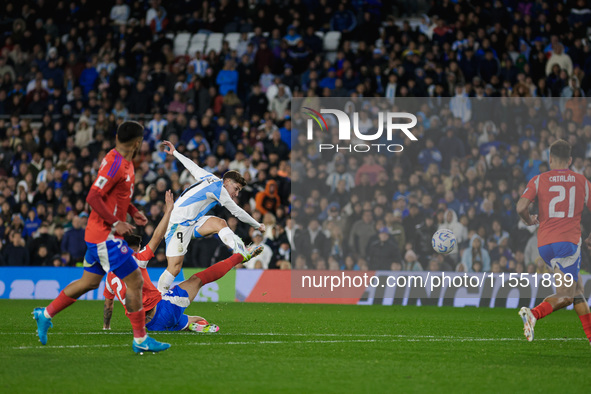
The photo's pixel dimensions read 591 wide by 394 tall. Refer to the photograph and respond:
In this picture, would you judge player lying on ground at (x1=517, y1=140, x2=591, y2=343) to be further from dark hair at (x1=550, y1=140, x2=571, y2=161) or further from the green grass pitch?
the green grass pitch

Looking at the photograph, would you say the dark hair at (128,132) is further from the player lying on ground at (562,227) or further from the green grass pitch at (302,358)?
the player lying on ground at (562,227)

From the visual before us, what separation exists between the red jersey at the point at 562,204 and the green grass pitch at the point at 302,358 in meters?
1.29

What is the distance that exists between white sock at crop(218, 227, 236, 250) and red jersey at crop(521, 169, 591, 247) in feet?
15.1

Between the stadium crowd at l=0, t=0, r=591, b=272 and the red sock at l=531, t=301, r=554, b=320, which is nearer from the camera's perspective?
the red sock at l=531, t=301, r=554, b=320

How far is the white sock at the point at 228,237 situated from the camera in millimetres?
12339

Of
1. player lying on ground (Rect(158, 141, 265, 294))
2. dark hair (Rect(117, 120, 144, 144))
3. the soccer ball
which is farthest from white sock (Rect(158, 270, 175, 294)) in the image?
the soccer ball

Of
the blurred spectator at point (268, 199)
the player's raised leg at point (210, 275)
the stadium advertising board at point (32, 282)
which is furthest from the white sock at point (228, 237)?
the stadium advertising board at point (32, 282)

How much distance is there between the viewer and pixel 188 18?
1046 inches

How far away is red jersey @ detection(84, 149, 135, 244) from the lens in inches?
310

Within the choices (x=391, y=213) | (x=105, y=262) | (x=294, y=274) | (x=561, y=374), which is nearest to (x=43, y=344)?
(x=105, y=262)

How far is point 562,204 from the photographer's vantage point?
9367mm

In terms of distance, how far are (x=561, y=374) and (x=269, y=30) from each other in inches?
758

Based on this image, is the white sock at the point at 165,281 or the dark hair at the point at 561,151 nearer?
the dark hair at the point at 561,151

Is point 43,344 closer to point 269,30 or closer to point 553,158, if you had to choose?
point 553,158
